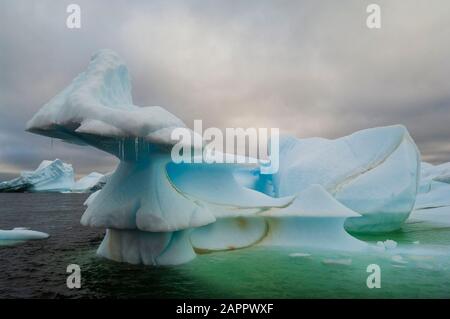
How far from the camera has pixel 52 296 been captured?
772cm

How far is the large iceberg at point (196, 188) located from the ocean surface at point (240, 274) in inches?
40.3

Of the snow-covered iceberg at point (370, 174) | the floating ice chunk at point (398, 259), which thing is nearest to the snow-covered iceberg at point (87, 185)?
the snow-covered iceberg at point (370, 174)

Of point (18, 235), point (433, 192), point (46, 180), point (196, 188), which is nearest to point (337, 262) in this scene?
point (196, 188)

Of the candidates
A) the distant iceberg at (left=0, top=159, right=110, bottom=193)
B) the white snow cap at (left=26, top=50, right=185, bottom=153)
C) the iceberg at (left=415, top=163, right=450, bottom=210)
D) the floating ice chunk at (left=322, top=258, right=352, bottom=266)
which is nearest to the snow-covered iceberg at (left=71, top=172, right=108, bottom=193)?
the distant iceberg at (left=0, top=159, right=110, bottom=193)

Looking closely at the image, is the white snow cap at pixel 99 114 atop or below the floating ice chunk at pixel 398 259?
atop

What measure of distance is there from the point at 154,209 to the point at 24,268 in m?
4.04

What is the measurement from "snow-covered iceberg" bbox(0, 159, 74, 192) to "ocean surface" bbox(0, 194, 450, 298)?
57950 millimetres

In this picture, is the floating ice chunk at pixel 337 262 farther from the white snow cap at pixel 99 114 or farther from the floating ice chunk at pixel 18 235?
the floating ice chunk at pixel 18 235

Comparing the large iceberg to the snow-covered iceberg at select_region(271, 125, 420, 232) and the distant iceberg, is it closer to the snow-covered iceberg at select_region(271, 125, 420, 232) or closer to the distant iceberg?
the snow-covered iceberg at select_region(271, 125, 420, 232)

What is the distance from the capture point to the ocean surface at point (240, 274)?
26.2 ft

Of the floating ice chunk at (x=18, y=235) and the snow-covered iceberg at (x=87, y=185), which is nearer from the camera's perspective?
the floating ice chunk at (x=18, y=235)

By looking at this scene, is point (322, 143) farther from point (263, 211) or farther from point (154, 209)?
point (154, 209)

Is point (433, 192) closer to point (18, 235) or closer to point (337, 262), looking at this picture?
point (337, 262)

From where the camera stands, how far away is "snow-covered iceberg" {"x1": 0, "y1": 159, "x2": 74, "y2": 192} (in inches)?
2608
